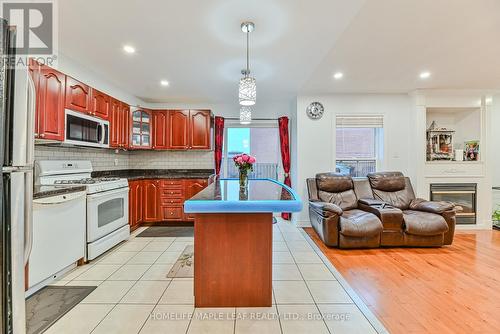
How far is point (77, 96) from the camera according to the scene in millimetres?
3105

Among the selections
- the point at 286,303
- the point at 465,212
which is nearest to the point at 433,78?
the point at 465,212

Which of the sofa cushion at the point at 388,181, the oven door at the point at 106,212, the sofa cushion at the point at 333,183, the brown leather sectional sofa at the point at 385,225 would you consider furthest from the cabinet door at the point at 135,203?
the sofa cushion at the point at 388,181

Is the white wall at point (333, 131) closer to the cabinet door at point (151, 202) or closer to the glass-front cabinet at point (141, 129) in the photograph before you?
the cabinet door at point (151, 202)

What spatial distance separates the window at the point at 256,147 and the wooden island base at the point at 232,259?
3418 millimetres

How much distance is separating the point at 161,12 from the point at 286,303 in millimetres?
2723

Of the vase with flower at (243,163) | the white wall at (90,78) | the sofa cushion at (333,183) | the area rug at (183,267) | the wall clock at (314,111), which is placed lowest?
the area rug at (183,267)

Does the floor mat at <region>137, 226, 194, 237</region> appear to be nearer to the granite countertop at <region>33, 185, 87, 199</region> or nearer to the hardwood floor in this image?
the granite countertop at <region>33, 185, 87, 199</region>

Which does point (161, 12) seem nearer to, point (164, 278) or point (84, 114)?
point (84, 114)

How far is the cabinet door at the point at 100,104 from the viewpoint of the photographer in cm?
344

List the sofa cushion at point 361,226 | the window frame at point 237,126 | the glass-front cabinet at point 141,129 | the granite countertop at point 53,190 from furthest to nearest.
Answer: the window frame at point 237,126
the glass-front cabinet at point 141,129
the sofa cushion at point 361,226
the granite countertop at point 53,190

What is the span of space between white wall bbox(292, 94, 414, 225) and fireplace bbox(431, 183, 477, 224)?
1.92ft

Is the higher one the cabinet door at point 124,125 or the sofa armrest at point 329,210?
the cabinet door at point 124,125

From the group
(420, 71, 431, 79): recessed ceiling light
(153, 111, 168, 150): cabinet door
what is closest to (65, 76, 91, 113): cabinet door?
(153, 111, 168, 150): cabinet door

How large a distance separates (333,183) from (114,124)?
373 cm
